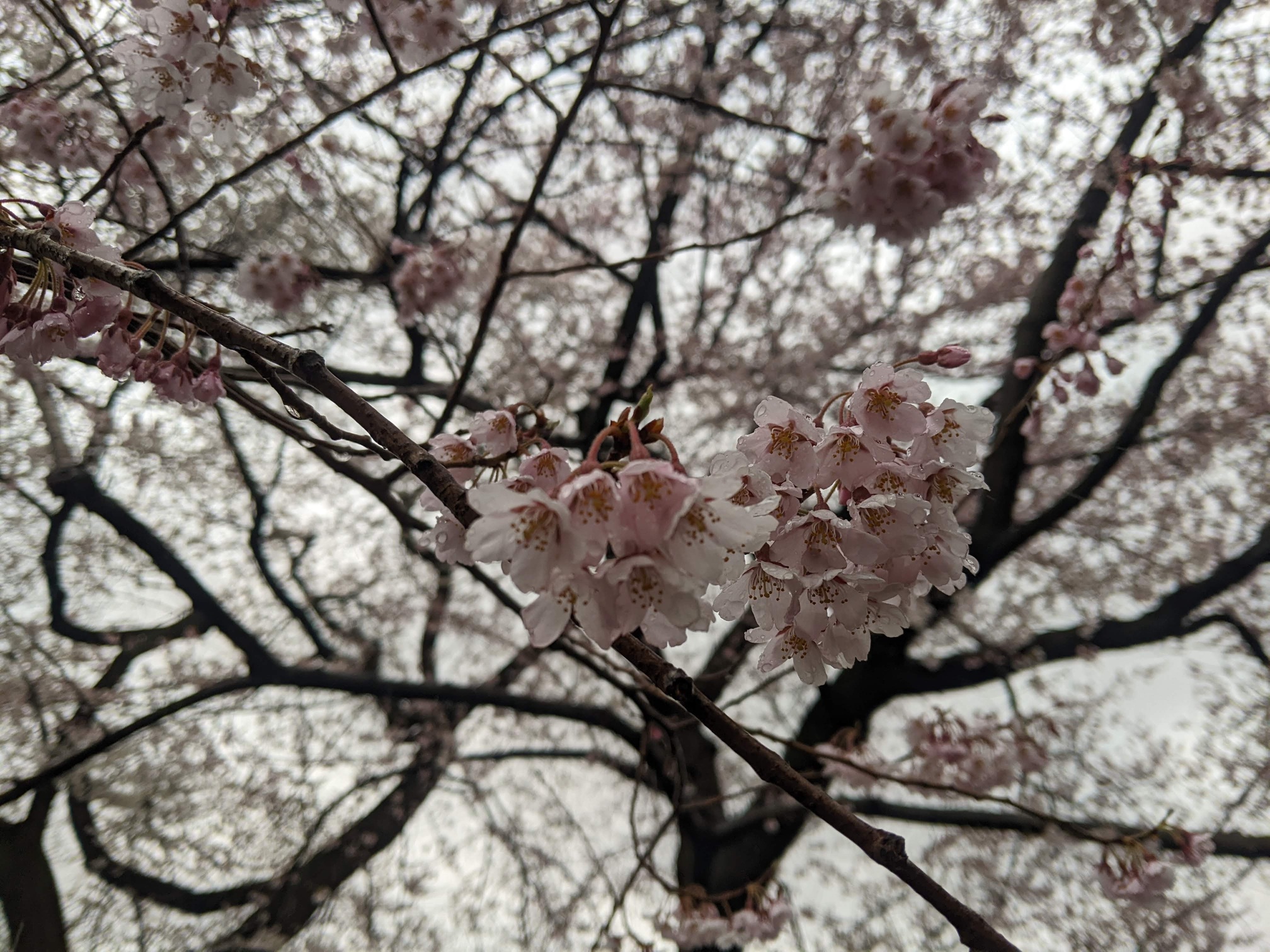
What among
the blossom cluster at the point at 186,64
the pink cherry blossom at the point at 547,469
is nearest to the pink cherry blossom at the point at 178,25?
the blossom cluster at the point at 186,64

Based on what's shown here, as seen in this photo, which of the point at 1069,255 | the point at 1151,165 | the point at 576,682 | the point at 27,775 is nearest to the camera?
the point at 1151,165

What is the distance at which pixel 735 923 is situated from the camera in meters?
2.50

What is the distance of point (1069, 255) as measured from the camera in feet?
11.9

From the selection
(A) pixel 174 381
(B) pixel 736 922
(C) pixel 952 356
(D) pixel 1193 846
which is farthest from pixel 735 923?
(A) pixel 174 381

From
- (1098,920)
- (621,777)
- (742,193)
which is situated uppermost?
(742,193)

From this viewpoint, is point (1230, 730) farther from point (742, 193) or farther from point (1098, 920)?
point (742, 193)

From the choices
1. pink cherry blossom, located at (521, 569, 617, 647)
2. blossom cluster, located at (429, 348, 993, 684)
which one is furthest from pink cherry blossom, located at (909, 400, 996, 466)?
pink cherry blossom, located at (521, 569, 617, 647)

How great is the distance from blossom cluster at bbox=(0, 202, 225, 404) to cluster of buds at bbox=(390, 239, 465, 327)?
85.8 inches

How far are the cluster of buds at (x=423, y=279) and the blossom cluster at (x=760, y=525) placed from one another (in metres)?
2.53

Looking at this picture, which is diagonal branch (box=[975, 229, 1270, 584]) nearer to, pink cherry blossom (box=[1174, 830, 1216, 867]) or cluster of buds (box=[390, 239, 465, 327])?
pink cherry blossom (box=[1174, 830, 1216, 867])

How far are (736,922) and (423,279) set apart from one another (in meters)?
3.25

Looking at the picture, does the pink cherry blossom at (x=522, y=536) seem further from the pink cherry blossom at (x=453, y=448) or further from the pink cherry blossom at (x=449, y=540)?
the pink cherry blossom at (x=453, y=448)

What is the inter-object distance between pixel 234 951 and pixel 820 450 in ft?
12.5

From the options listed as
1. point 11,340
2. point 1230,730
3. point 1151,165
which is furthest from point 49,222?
point 1230,730
